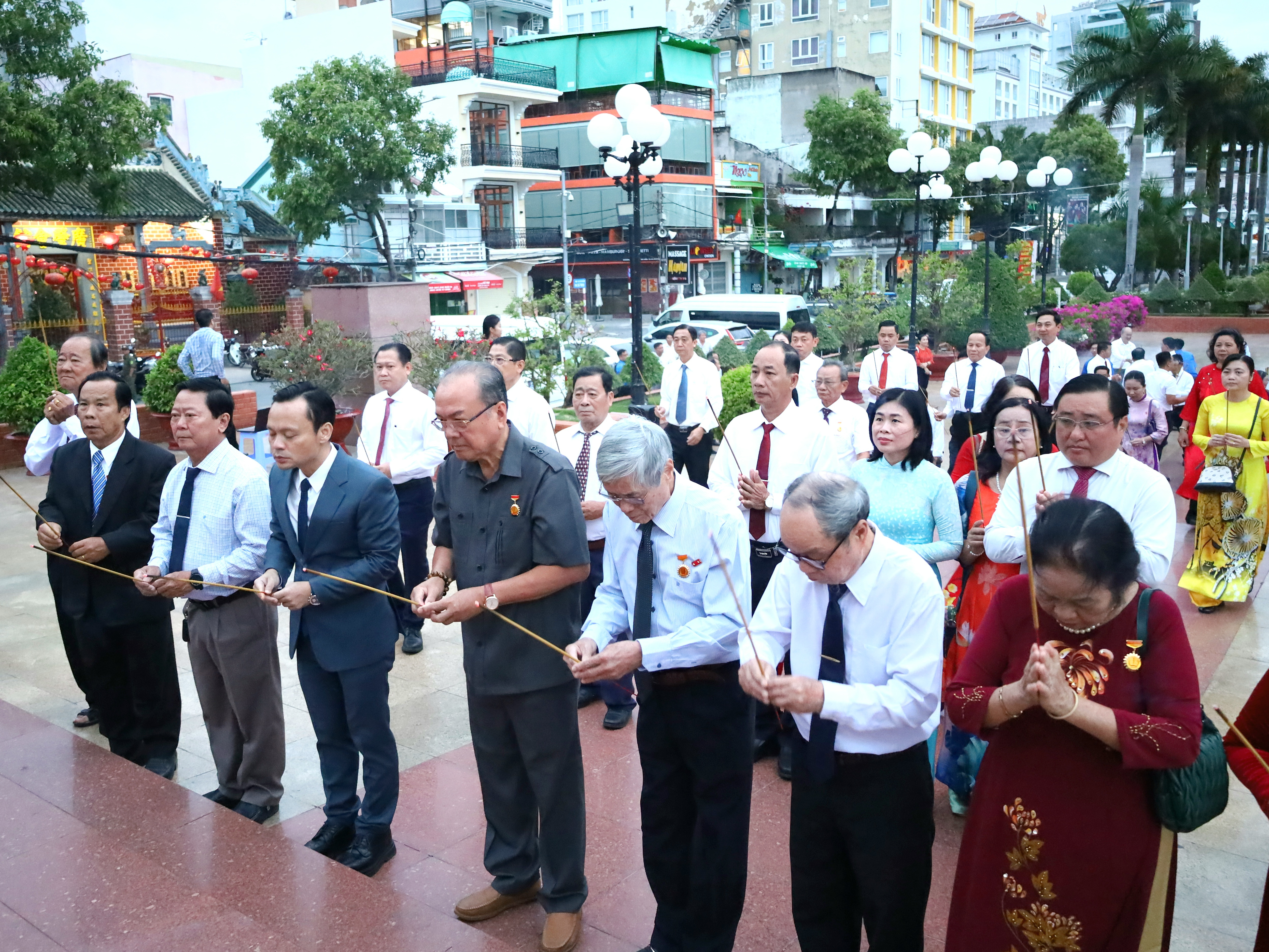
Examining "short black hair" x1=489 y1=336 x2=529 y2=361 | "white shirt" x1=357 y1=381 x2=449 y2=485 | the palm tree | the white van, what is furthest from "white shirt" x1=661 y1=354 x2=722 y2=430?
the palm tree

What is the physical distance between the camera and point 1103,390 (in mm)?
3441

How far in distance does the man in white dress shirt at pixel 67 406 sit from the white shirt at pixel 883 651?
4.03m

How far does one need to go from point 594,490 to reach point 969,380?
4.82 m

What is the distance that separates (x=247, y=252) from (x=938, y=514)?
2903cm

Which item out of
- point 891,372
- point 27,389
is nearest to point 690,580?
point 891,372

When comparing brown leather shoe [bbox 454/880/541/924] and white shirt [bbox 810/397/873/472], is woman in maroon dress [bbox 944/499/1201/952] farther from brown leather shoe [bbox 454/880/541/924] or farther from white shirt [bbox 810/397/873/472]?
white shirt [bbox 810/397/873/472]

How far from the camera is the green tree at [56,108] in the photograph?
42.2 ft

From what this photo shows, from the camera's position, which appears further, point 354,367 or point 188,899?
point 354,367

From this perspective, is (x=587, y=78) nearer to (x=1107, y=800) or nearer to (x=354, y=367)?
(x=354, y=367)

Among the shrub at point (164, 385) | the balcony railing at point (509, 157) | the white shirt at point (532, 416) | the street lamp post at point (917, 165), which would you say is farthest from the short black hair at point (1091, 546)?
the balcony railing at point (509, 157)

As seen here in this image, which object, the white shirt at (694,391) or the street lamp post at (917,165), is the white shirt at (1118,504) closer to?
the white shirt at (694,391)

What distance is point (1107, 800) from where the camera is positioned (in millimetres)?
2301

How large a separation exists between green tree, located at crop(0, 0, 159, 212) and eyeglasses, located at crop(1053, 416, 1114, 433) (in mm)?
13586

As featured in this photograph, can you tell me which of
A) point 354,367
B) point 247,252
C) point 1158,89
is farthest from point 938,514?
point 1158,89
